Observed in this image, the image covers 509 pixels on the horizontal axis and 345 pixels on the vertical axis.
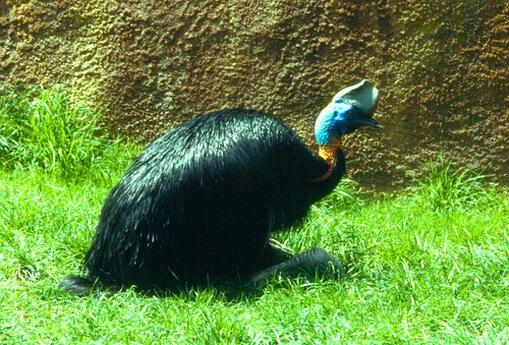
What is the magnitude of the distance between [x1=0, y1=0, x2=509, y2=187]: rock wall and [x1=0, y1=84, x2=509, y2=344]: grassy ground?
22 cm

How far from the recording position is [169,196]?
5.25m

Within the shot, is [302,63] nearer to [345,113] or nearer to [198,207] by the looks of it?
[345,113]

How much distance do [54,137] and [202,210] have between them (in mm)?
2116

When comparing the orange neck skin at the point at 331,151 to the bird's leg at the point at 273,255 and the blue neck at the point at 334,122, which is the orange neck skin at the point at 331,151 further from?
the bird's leg at the point at 273,255

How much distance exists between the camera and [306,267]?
530cm

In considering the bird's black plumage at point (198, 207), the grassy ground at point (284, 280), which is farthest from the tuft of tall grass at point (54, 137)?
the bird's black plumage at point (198, 207)

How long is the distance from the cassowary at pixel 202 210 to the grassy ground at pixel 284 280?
0.16 m

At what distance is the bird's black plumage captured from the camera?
524 cm

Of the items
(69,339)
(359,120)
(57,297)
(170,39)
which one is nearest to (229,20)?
(170,39)

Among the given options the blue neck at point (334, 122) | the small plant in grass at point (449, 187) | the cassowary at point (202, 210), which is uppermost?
the blue neck at point (334, 122)

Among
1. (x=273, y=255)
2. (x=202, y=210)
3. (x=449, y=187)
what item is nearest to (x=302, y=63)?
(x=449, y=187)

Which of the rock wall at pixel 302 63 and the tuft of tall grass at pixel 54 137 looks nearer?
the rock wall at pixel 302 63

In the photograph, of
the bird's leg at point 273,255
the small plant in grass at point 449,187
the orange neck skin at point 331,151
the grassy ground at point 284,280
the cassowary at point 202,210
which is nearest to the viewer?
the grassy ground at point 284,280

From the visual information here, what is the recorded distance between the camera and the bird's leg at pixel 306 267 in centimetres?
529
